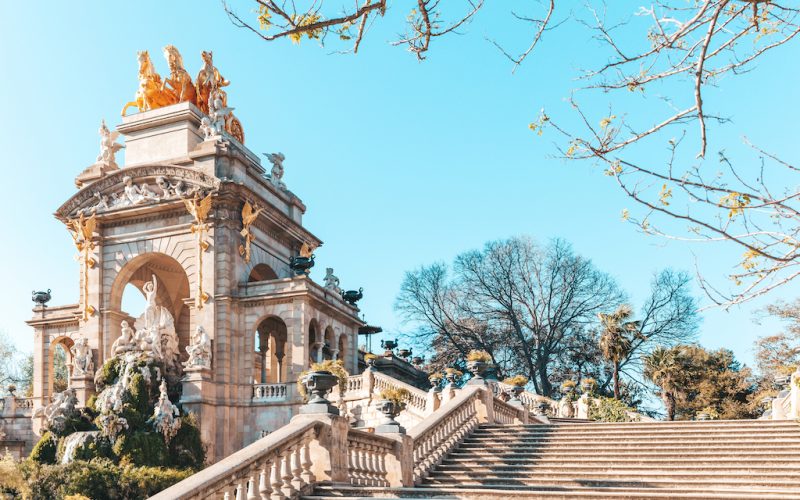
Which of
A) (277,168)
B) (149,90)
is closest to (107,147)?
(149,90)

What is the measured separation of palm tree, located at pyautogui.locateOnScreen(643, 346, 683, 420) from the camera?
125 feet

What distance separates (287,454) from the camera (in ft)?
32.4

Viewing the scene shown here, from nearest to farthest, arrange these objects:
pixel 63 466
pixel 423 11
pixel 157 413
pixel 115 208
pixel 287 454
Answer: pixel 423 11
pixel 287 454
pixel 63 466
pixel 157 413
pixel 115 208

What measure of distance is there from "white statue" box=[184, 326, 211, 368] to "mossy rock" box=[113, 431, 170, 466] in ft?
10.9

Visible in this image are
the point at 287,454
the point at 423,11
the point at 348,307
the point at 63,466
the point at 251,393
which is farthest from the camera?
the point at 348,307

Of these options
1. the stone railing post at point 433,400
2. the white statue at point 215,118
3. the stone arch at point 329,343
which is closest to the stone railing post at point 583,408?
the stone railing post at point 433,400

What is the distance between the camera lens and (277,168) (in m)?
37.7

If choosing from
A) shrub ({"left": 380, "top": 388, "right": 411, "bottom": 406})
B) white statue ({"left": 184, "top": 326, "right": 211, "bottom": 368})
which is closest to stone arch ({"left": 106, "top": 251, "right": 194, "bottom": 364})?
white statue ({"left": 184, "top": 326, "right": 211, "bottom": 368})

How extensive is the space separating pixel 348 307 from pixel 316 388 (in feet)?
81.4

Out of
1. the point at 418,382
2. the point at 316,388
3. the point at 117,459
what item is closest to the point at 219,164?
the point at 117,459

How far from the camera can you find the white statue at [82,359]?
103ft

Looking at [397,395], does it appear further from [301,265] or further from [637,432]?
[637,432]

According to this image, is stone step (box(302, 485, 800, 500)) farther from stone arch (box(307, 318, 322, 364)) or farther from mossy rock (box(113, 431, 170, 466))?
stone arch (box(307, 318, 322, 364))

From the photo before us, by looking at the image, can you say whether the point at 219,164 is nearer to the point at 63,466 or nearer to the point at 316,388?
the point at 63,466
